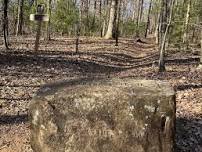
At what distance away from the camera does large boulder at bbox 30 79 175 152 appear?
7562 mm

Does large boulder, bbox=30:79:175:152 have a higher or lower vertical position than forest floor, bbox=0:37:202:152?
higher

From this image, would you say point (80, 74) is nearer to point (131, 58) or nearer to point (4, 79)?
point (4, 79)

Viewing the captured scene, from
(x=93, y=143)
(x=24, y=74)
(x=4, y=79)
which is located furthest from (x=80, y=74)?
(x=93, y=143)

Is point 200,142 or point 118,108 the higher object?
Result: point 118,108

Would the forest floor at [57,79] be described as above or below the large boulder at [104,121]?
below

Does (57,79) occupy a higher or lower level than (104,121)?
lower

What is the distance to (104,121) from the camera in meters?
7.61

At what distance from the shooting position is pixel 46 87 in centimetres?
830

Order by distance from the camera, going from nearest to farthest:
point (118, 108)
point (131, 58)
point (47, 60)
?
point (118, 108) → point (47, 60) → point (131, 58)

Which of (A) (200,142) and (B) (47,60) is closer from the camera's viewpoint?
(A) (200,142)

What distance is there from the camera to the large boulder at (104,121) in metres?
7.56

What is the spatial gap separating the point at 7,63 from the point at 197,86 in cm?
805

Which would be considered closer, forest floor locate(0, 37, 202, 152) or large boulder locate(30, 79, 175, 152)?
large boulder locate(30, 79, 175, 152)

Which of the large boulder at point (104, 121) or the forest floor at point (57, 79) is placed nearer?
the large boulder at point (104, 121)
